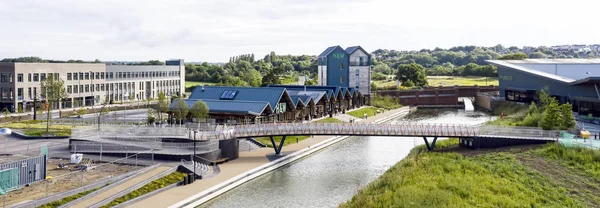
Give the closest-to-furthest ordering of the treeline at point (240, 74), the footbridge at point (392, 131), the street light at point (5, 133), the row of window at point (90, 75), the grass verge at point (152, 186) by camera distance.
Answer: the grass verge at point (152, 186)
the street light at point (5, 133)
the footbridge at point (392, 131)
the row of window at point (90, 75)
the treeline at point (240, 74)

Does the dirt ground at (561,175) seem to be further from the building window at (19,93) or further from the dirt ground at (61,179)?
the building window at (19,93)

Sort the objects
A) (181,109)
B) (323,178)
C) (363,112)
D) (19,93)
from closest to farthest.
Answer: (323,178) < (181,109) < (19,93) < (363,112)

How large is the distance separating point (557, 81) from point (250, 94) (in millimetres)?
33525

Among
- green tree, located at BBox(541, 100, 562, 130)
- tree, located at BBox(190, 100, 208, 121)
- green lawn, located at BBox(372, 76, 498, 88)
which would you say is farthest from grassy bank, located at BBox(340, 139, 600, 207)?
green lawn, located at BBox(372, 76, 498, 88)

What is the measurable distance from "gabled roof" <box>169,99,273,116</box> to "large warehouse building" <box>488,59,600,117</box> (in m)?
30.2

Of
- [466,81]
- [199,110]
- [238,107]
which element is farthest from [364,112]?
[466,81]

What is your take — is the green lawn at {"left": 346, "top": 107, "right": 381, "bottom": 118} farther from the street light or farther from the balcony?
the street light

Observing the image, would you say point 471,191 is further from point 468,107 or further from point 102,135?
point 468,107

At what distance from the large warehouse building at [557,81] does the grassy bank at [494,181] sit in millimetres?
21964

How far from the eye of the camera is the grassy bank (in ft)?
85.9

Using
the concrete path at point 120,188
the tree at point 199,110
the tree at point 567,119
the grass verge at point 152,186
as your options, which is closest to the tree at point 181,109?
the tree at point 199,110

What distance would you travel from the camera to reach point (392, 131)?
139 feet

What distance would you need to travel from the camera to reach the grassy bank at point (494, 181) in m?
26.2

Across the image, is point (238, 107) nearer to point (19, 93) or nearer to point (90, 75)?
point (19, 93)
